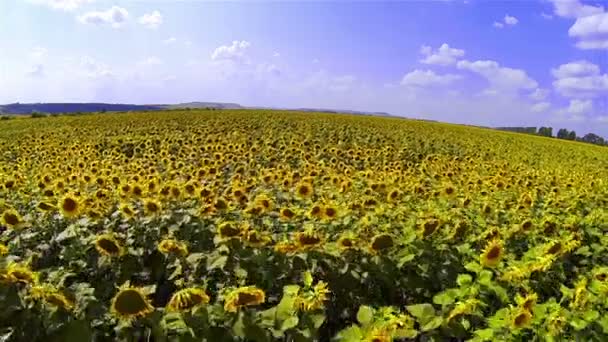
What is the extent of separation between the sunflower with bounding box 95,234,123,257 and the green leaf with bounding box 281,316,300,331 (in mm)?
2253

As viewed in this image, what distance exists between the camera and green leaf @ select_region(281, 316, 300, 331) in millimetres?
3058

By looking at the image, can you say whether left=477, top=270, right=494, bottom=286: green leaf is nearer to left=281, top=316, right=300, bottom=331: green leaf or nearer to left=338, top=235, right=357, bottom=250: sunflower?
left=338, top=235, right=357, bottom=250: sunflower

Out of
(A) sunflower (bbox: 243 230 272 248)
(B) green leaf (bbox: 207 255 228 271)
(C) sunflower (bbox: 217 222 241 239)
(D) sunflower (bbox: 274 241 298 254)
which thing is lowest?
(B) green leaf (bbox: 207 255 228 271)

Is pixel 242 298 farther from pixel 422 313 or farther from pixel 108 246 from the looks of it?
pixel 108 246

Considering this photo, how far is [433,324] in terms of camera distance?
3.33m

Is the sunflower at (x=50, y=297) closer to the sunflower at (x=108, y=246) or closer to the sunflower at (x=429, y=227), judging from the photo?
the sunflower at (x=108, y=246)

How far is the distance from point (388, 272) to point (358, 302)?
1.24ft

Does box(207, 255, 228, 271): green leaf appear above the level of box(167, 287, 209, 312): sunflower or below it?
below

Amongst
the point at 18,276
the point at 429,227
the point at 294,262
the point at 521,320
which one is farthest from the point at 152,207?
the point at 521,320

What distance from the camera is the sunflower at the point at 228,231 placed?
4.60 m

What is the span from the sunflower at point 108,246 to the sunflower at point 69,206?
146 cm

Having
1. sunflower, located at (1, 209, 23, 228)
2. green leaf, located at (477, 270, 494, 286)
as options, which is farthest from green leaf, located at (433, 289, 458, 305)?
sunflower, located at (1, 209, 23, 228)

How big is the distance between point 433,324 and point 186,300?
1.44 metres

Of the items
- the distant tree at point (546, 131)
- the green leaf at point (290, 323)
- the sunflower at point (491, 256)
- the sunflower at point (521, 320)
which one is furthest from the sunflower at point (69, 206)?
the distant tree at point (546, 131)
